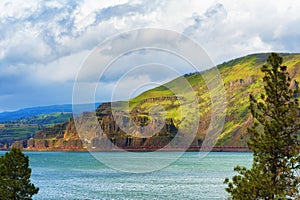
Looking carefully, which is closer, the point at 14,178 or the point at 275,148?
the point at 275,148

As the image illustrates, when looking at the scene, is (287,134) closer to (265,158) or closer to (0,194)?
(265,158)

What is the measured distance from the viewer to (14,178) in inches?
1786

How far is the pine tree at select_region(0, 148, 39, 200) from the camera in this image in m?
44.7

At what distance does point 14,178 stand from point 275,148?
22.1m

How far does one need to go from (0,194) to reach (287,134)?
945 inches

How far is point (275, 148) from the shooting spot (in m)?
37.4

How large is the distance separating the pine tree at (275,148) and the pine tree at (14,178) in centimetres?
1771

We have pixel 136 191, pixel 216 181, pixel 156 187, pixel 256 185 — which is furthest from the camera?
pixel 216 181

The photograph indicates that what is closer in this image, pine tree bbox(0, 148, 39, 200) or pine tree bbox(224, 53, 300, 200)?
pine tree bbox(224, 53, 300, 200)

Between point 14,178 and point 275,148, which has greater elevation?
point 275,148

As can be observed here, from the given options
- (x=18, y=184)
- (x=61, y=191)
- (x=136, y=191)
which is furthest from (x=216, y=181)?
(x=18, y=184)

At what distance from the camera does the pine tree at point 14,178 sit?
147ft

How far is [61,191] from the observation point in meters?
103

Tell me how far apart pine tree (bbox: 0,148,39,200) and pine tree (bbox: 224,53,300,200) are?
58.1ft
